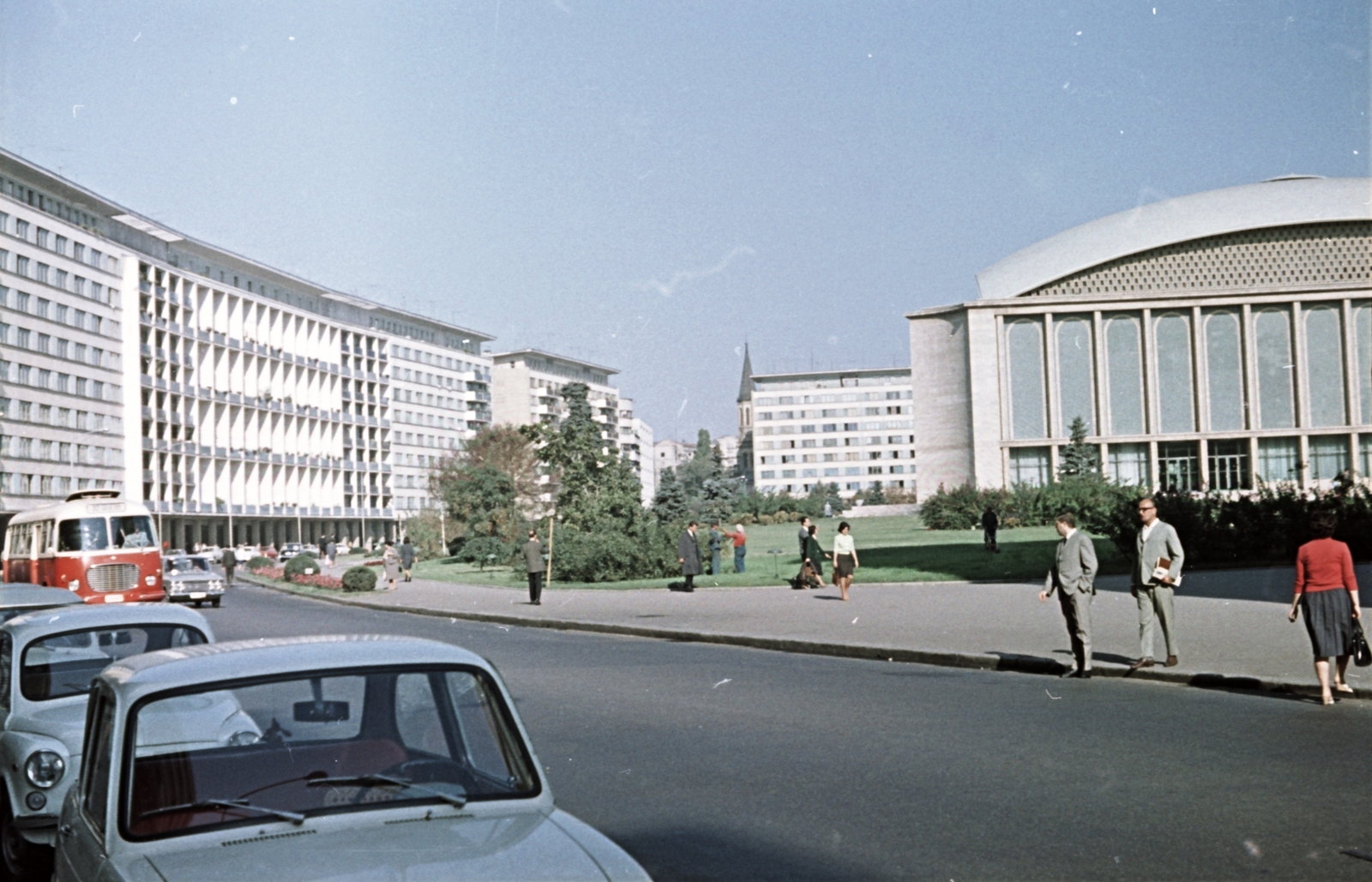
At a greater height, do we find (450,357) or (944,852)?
(450,357)

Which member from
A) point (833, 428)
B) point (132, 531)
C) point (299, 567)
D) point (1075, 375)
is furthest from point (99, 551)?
point (833, 428)

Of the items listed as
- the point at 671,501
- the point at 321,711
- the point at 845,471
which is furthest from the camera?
the point at 845,471

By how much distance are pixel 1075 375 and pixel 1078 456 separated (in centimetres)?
783

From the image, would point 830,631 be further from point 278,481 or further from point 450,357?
point 450,357

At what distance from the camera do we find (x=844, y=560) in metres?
29.1

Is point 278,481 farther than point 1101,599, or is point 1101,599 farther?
point 278,481

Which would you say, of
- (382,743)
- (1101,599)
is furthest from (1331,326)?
(382,743)

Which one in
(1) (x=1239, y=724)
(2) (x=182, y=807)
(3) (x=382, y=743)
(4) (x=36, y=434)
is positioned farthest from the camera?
(4) (x=36, y=434)

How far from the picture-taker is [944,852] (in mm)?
6605

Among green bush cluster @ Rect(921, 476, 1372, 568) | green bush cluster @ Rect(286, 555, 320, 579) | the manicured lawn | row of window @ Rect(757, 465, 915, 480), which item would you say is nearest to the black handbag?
green bush cluster @ Rect(921, 476, 1372, 568)

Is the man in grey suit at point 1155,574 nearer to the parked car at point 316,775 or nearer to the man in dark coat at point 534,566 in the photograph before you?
the parked car at point 316,775

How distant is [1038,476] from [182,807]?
94.1m

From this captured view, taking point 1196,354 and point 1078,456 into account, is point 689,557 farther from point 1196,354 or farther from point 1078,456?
point 1196,354

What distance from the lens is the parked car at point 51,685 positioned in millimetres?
6699
